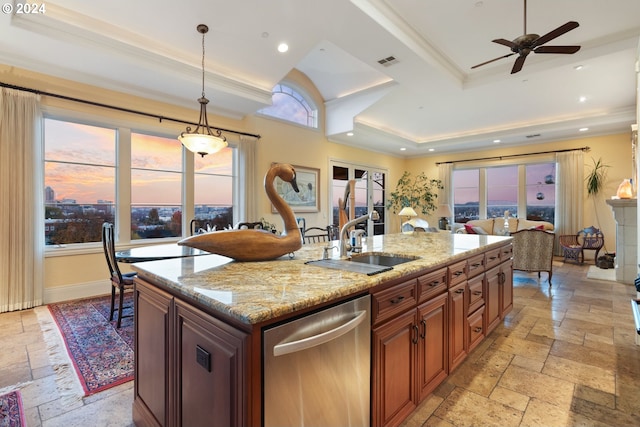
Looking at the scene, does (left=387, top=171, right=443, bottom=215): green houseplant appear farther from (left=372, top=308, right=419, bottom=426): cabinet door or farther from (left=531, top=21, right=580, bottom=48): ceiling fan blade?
(left=372, top=308, right=419, bottom=426): cabinet door

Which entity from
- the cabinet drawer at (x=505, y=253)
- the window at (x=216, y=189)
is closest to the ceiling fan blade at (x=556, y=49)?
the cabinet drawer at (x=505, y=253)

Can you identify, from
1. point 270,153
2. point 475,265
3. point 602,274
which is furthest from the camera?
Answer: point 270,153

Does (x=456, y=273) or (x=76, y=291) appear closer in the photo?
(x=456, y=273)

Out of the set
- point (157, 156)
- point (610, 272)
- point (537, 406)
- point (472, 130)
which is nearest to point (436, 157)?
point (472, 130)

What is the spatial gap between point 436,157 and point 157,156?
7.60 meters

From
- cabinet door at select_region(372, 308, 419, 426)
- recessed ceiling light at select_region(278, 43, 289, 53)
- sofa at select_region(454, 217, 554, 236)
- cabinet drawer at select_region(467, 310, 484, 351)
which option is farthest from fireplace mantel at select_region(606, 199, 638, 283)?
recessed ceiling light at select_region(278, 43, 289, 53)

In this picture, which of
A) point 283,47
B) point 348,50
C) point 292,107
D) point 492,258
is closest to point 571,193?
point 492,258

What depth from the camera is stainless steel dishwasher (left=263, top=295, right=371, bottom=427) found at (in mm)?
1007

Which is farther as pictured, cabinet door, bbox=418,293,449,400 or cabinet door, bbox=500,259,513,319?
cabinet door, bbox=500,259,513,319

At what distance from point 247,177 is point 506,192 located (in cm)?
686

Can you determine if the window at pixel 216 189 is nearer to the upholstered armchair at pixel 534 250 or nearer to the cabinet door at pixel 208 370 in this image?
the cabinet door at pixel 208 370

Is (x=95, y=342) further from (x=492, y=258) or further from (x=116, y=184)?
(x=492, y=258)

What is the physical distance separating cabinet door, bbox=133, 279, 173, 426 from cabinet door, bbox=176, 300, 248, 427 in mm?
129

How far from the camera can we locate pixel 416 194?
9.25m
